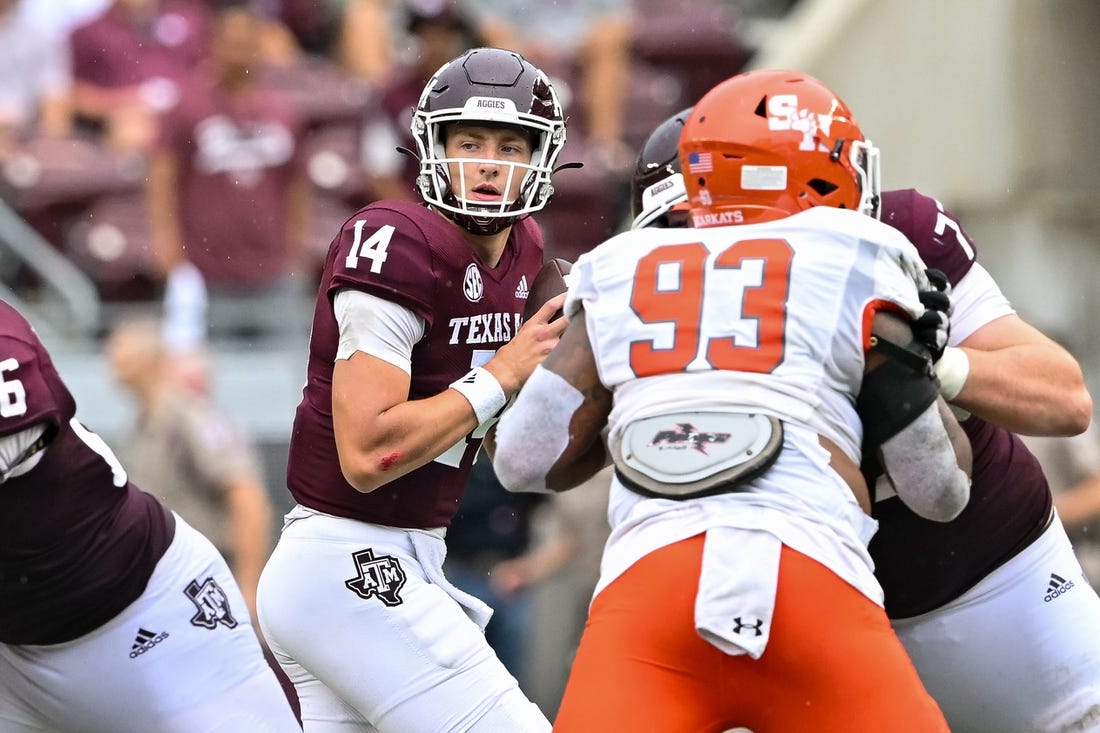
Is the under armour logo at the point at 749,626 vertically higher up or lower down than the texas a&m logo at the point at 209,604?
higher up

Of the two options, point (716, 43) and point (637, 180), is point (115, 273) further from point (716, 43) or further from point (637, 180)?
point (637, 180)

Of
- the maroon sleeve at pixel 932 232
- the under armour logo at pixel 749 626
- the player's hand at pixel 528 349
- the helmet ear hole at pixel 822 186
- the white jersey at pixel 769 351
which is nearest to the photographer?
the under armour logo at pixel 749 626

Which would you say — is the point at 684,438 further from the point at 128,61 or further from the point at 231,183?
the point at 128,61

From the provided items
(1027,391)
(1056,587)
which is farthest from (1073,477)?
(1027,391)

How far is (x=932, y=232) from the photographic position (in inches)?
152

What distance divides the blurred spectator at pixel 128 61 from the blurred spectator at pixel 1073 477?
5083mm

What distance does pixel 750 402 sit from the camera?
3.04m

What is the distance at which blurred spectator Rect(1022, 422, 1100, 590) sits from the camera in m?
7.44

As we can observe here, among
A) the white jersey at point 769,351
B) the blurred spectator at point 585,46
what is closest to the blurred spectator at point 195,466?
the blurred spectator at point 585,46

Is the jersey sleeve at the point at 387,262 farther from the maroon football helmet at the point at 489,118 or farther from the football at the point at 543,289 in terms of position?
the football at the point at 543,289

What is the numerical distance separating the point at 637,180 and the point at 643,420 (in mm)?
1318

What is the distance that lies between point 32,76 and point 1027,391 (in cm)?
733

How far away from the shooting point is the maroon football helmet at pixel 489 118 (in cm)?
415

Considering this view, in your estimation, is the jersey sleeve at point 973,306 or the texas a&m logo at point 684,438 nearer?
the texas a&m logo at point 684,438
